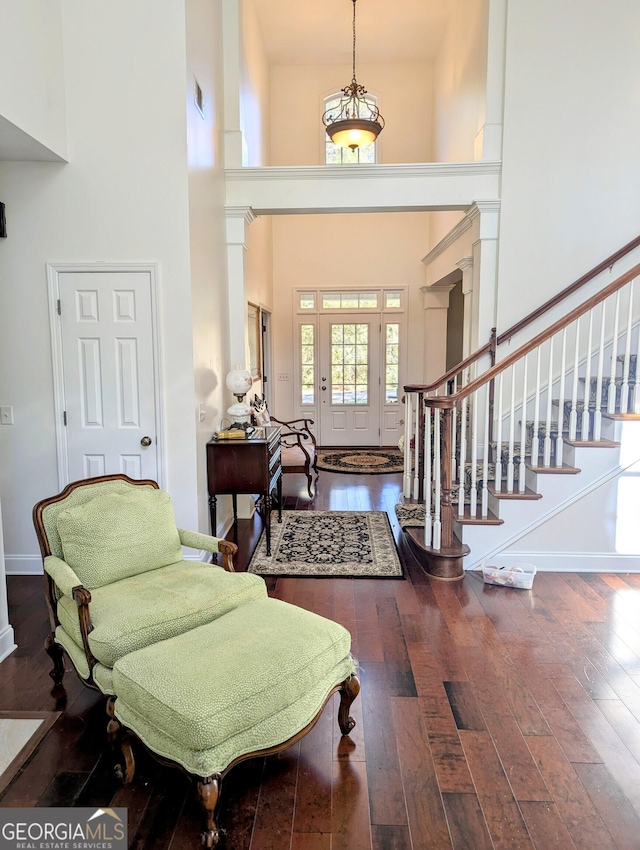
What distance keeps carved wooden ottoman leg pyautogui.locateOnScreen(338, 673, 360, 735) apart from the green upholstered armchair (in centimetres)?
56

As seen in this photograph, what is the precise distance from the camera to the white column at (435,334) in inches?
326

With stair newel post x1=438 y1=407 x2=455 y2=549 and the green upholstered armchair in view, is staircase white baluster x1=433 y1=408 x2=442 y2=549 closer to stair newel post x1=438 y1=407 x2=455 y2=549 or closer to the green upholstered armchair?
stair newel post x1=438 y1=407 x2=455 y2=549

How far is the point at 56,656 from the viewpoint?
8.14 ft

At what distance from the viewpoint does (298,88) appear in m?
8.06

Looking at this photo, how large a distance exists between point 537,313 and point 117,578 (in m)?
3.84

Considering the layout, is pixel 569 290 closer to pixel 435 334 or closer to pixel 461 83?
pixel 461 83

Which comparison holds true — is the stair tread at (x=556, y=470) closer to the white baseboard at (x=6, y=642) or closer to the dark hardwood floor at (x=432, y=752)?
the dark hardwood floor at (x=432, y=752)

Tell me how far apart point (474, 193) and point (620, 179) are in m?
1.20

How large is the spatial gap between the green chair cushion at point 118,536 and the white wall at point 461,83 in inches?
169

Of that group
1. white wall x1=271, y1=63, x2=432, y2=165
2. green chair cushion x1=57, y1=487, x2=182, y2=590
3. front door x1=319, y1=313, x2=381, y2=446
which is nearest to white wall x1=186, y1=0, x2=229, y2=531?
green chair cushion x1=57, y1=487, x2=182, y2=590

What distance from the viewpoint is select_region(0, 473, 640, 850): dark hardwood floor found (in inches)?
67.5

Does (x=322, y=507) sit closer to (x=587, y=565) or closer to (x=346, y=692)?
(x=587, y=565)

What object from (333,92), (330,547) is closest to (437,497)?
(330,547)

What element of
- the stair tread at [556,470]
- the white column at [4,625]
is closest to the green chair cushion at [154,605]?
the white column at [4,625]
